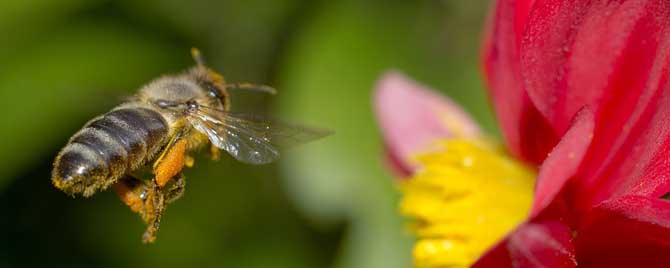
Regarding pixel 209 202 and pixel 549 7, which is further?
pixel 209 202

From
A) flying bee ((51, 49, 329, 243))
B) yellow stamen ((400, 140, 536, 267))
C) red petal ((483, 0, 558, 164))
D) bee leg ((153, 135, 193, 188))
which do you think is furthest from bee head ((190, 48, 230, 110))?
red petal ((483, 0, 558, 164))

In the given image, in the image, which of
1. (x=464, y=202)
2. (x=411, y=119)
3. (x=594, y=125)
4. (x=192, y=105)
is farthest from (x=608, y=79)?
(x=411, y=119)

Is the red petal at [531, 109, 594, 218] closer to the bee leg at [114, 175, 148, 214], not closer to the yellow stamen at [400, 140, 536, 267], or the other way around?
the yellow stamen at [400, 140, 536, 267]

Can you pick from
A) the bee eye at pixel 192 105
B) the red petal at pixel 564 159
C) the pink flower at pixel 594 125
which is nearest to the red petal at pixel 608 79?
the pink flower at pixel 594 125

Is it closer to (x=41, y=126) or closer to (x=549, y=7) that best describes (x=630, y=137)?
(x=549, y=7)

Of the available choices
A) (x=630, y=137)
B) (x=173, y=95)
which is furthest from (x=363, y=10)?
(x=630, y=137)

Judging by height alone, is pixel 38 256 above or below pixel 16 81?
below
